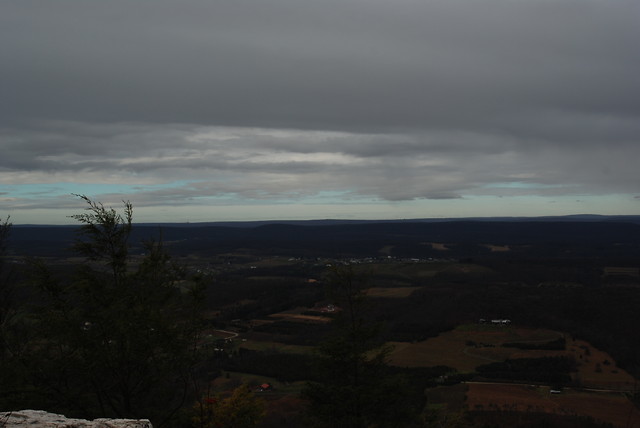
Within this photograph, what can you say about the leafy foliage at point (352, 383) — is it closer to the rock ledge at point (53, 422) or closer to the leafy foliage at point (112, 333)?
the leafy foliage at point (112, 333)

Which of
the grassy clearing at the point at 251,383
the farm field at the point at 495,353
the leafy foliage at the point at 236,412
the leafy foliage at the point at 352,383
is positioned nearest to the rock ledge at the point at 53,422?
the leafy foliage at the point at 236,412

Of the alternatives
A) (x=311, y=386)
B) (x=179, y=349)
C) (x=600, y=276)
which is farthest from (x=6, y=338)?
(x=600, y=276)

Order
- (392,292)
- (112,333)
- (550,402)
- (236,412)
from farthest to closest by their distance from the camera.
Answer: (392,292)
(550,402)
(236,412)
(112,333)

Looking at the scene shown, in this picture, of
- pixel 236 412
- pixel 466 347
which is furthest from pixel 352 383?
pixel 466 347

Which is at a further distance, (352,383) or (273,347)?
(273,347)

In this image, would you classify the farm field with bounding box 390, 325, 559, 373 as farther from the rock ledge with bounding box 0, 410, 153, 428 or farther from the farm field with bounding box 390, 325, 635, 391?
the rock ledge with bounding box 0, 410, 153, 428

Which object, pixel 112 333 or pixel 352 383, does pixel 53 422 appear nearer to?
pixel 112 333

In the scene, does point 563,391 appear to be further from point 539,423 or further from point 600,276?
point 600,276
